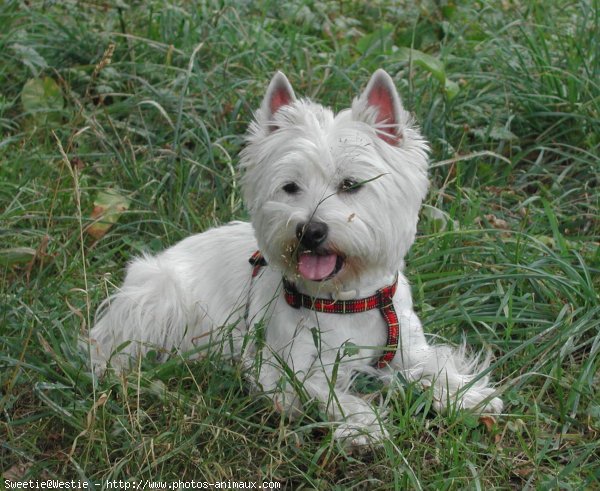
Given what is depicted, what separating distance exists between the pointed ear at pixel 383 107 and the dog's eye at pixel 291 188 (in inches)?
12.6

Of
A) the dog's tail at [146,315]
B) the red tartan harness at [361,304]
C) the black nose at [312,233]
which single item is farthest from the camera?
the dog's tail at [146,315]

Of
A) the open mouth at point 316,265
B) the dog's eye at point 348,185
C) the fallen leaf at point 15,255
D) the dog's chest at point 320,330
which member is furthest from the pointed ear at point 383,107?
the fallen leaf at point 15,255

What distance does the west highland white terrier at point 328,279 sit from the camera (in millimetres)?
3082

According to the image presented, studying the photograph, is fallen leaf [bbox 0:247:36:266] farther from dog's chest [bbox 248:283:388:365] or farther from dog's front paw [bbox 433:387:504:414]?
dog's front paw [bbox 433:387:504:414]

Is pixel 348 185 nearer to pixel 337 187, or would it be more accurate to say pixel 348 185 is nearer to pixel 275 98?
pixel 337 187

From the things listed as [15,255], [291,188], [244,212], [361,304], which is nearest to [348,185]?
[291,188]

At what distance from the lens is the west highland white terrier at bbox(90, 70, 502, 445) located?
308 centimetres

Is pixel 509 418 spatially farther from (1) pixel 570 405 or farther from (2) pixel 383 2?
(2) pixel 383 2

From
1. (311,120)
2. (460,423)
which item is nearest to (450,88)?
(311,120)

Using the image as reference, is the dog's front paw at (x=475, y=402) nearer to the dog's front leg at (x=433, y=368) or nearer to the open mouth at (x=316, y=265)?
the dog's front leg at (x=433, y=368)

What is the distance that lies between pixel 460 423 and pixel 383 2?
12.3 ft

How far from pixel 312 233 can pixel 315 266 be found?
0.15m

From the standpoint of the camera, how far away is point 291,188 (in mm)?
3150

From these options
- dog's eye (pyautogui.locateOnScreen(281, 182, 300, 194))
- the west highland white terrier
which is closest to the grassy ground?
the west highland white terrier
